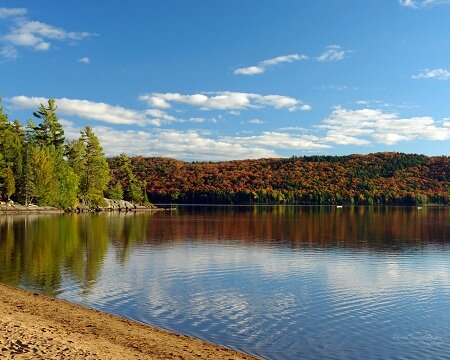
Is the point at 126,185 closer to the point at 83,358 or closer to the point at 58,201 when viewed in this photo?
the point at 58,201

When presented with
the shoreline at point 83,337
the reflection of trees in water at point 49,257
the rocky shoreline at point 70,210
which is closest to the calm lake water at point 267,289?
the reflection of trees in water at point 49,257

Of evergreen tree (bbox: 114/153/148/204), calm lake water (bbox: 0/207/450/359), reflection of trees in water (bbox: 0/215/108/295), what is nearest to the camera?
calm lake water (bbox: 0/207/450/359)

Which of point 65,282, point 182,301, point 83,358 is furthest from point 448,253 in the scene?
point 83,358

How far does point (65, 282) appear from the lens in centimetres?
2786

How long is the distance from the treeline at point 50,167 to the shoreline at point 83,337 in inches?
3523

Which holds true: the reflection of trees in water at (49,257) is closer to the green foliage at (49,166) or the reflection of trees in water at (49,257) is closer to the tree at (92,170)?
the green foliage at (49,166)

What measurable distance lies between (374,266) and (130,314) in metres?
21.0

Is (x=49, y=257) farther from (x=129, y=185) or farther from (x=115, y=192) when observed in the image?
(x=129, y=185)

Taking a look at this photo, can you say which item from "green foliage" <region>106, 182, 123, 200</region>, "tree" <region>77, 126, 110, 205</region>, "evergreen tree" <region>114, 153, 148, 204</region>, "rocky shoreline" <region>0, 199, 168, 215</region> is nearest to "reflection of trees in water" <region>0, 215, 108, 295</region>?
"rocky shoreline" <region>0, 199, 168, 215</region>

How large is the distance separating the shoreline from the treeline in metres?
89.5

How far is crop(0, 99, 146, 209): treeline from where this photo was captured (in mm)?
107188

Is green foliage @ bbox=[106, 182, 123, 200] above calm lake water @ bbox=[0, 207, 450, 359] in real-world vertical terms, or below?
above

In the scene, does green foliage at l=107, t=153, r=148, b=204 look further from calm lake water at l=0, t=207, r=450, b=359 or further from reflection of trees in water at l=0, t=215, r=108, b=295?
calm lake water at l=0, t=207, r=450, b=359

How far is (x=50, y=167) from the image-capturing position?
11281 cm
